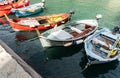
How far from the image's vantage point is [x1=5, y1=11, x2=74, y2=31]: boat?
20.4 m

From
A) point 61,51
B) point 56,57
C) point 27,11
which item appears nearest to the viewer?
point 56,57

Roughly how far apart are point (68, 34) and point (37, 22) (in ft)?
16.7

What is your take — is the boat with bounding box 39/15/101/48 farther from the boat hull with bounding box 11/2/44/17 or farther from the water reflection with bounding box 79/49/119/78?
the boat hull with bounding box 11/2/44/17

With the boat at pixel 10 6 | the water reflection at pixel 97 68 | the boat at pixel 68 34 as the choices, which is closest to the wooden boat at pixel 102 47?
the water reflection at pixel 97 68

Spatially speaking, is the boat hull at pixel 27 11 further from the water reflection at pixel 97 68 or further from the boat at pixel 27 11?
the water reflection at pixel 97 68

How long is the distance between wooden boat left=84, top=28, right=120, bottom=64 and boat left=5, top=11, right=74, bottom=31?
566cm

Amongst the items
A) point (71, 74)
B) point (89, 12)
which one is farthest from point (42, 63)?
point (89, 12)

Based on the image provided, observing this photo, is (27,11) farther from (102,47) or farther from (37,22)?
(102,47)

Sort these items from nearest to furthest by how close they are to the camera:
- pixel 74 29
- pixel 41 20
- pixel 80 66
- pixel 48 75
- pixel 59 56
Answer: pixel 48 75
pixel 80 66
pixel 59 56
pixel 74 29
pixel 41 20

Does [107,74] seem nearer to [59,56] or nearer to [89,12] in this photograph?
[59,56]

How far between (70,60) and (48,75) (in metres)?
2.74

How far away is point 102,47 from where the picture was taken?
626 inches

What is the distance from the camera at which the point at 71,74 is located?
574 inches

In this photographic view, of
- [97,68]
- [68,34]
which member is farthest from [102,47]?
[68,34]
